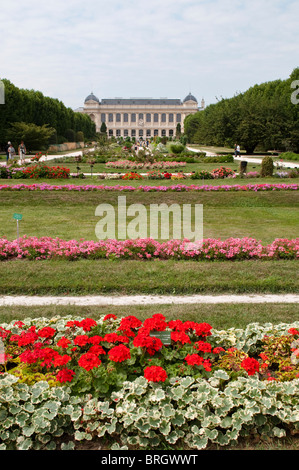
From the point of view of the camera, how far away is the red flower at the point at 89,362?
9.11 ft

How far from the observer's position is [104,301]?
5.11 m

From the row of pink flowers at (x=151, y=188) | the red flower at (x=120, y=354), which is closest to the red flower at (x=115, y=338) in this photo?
the red flower at (x=120, y=354)

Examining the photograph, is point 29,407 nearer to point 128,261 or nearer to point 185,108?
point 128,261

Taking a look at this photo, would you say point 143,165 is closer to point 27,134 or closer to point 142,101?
point 27,134

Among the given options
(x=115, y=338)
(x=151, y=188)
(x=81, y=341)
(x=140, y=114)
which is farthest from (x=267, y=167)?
(x=140, y=114)

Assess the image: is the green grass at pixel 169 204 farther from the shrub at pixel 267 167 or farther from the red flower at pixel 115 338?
the red flower at pixel 115 338

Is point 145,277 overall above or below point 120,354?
below

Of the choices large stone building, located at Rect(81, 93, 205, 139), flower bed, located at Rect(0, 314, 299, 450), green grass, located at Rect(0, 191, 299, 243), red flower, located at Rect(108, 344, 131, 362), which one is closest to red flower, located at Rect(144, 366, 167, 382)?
flower bed, located at Rect(0, 314, 299, 450)

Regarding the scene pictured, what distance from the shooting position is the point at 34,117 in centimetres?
3966

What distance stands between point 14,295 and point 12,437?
9.62ft

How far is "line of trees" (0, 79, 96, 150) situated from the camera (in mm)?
33031
